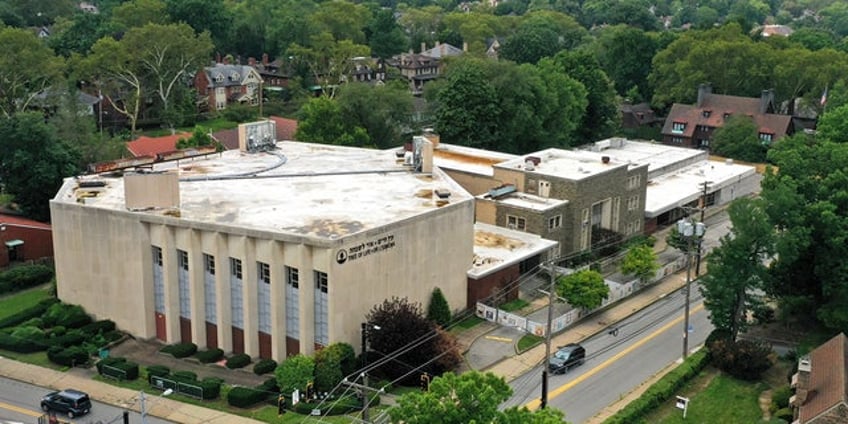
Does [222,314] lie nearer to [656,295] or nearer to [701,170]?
[656,295]

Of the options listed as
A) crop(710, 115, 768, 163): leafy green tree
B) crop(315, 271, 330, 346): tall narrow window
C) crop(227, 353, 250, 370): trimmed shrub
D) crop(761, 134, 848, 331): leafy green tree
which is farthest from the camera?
crop(710, 115, 768, 163): leafy green tree

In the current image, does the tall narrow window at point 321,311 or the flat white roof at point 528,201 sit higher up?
the flat white roof at point 528,201

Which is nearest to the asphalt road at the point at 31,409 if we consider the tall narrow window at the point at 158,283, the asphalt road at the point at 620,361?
the tall narrow window at the point at 158,283

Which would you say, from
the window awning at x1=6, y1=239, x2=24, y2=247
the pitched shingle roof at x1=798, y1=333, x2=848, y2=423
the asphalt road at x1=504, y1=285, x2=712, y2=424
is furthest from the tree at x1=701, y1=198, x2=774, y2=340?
the window awning at x1=6, y1=239, x2=24, y2=247

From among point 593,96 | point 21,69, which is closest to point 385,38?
point 593,96

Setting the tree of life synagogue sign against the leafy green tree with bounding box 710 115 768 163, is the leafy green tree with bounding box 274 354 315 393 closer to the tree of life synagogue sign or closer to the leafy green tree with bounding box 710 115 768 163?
the tree of life synagogue sign

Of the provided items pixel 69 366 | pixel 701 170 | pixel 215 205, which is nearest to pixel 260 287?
pixel 215 205

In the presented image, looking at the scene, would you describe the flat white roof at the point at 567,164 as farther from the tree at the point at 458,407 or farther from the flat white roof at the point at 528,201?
the tree at the point at 458,407
